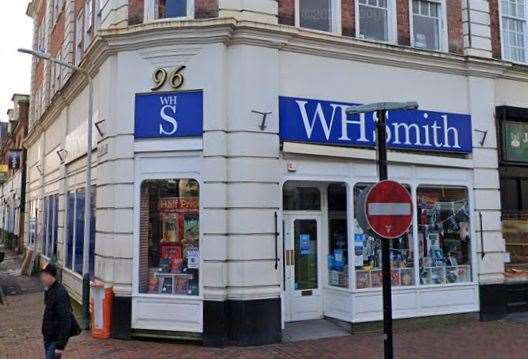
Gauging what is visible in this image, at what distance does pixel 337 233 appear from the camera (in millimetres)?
11430

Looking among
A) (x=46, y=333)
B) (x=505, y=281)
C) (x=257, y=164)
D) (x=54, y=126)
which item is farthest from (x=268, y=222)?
(x=54, y=126)

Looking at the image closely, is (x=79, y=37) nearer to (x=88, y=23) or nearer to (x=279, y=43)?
(x=88, y=23)

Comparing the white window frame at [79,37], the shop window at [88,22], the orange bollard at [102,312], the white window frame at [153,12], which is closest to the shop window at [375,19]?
the white window frame at [153,12]

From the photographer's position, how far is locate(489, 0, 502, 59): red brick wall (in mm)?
12945

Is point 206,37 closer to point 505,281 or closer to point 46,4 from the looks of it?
point 505,281

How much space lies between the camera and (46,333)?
6641mm

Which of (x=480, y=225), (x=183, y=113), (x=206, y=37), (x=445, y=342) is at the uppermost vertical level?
(x=206, y=37)

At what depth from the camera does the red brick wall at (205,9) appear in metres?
10.0

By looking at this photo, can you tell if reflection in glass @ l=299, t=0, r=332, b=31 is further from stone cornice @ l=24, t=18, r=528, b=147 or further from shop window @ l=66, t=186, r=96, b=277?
shop window @ l=66, t=186, r=96, b=277

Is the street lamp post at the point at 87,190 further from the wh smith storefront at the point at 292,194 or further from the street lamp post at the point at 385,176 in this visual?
the street lamp post at the point at 385,176

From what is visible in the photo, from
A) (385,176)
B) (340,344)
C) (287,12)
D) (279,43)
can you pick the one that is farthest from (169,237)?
(385,176)

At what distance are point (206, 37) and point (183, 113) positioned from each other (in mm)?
1427

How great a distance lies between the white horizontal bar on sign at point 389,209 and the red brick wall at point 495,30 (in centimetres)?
837

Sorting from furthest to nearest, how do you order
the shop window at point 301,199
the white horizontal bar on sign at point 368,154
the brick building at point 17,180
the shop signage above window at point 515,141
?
1. the brick building at point 17,180
2. the shop signage above window at point 515,141
3. the shop window at point 301,199
4. the white horizontal bar on sign at point 368,154
